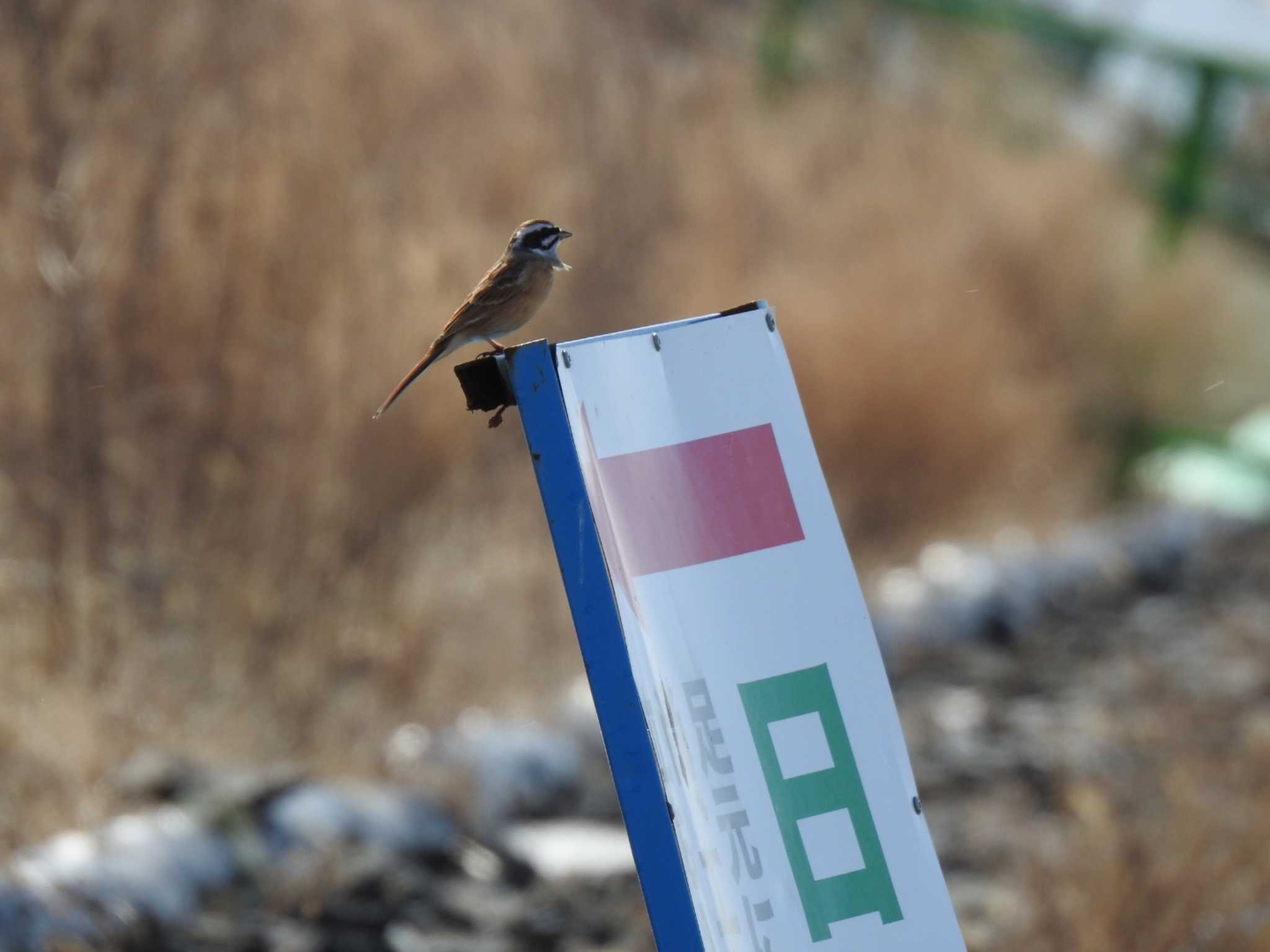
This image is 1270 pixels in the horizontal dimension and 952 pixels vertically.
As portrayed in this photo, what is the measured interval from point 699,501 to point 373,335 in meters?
3.10

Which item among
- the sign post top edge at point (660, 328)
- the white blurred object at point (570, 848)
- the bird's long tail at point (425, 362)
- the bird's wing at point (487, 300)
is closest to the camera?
the sign post top edge at point (660, 328)

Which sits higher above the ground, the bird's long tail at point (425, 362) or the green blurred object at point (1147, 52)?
the green blurred object at point (1147, 52)

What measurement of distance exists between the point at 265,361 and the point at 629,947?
212cm

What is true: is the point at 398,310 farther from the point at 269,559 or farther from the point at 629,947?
the point at 629,947

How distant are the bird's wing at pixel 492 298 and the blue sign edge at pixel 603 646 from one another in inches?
21.0

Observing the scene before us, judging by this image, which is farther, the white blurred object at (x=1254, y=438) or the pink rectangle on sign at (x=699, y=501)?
the white blurred object at (x=1254, y=438)

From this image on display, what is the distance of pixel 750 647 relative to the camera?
1676 millimetres

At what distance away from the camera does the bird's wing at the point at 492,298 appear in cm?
210

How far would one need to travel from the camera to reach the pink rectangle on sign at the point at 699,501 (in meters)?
1.65

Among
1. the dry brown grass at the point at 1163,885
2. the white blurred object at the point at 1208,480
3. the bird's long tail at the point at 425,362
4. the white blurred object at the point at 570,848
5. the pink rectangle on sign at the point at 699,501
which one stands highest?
the white blurred object at the point at 1208,480

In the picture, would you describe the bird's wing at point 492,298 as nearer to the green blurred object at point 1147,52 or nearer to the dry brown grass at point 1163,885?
the dry brown grass at point 1163,885

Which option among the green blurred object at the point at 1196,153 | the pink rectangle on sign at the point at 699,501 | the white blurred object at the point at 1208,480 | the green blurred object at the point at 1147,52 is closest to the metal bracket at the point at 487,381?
the pink rectangle on sign at the point at 699,501

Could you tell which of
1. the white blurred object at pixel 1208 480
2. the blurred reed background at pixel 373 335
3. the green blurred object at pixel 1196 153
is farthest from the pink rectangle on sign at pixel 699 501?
the green blurred object at pixel 1196 153

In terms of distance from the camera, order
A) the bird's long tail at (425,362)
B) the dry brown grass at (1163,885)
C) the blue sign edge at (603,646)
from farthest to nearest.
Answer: the dry brown grass at (1163,885) → the bird's long tail at (425,362) → the blue sign edge at (603,646)
